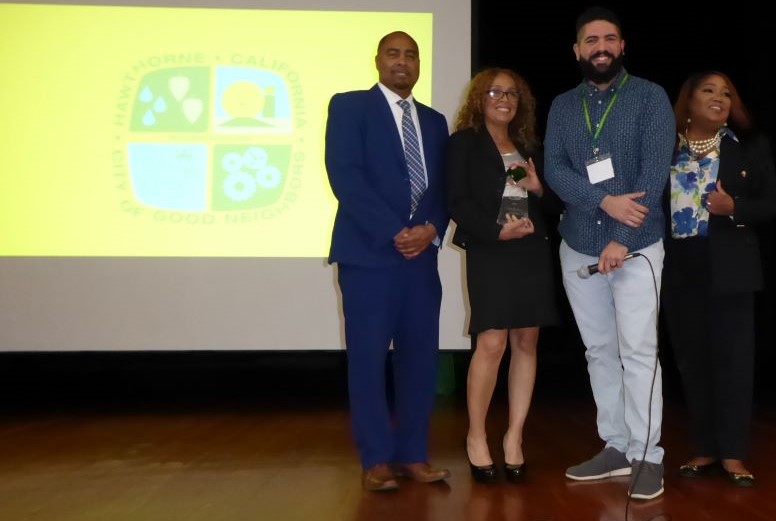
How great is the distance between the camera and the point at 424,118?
8.57ft

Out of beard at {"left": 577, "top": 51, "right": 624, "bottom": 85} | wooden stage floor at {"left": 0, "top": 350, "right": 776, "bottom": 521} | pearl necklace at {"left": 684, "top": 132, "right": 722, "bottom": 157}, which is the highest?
beard at {"left": 577, "top": 51, "right": 624, "bottom": 85}

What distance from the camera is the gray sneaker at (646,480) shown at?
228 centimetres

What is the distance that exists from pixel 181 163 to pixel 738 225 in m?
2.78

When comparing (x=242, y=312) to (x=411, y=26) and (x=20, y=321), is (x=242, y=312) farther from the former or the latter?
(x=411, y=26)

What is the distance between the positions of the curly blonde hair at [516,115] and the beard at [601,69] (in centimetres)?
21

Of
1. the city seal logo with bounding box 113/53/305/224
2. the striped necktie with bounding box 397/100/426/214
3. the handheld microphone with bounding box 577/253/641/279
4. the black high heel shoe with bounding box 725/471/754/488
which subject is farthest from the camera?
the city seal logo with bounding box 113/53/305/224

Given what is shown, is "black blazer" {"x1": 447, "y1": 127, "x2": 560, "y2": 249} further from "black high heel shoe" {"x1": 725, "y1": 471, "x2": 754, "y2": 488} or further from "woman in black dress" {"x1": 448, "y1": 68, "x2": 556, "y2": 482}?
"black high heel shoe" {"x1": 725, "y1": 471, "x2": 754, "y2": 488}

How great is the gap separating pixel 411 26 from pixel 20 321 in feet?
8.69

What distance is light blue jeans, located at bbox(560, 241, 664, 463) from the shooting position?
7.68 feet

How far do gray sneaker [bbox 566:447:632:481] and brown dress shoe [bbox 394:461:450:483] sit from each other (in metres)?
0.40

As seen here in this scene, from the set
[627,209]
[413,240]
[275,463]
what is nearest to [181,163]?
[275,463]

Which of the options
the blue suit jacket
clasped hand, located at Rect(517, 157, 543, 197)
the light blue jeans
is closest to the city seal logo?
the blue suit jacket

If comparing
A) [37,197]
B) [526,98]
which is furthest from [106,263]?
[526,98]

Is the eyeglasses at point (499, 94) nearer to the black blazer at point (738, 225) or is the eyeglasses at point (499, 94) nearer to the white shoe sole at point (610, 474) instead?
the black blazer at point (738, 225)
